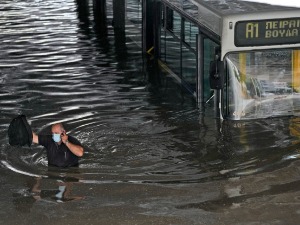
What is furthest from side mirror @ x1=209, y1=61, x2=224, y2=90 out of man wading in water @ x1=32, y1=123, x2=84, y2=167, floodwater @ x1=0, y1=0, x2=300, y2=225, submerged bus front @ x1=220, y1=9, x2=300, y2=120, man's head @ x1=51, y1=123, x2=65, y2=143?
man's head @ x1=51, y1=123, x2=65, y2=143

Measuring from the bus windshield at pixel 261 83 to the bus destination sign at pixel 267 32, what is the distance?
25 cm

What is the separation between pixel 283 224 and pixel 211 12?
5.20 m

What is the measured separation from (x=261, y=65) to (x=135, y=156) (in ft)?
8.97

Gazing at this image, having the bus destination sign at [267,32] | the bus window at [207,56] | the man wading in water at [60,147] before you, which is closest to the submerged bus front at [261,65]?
the bus destination sign at [267,32]

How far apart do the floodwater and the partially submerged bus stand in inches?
21.7

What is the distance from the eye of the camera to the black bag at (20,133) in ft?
44.7

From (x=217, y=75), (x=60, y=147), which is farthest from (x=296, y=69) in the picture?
(x=60, y=147)

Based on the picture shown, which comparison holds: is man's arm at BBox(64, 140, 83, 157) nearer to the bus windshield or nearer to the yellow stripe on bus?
the bus windshield

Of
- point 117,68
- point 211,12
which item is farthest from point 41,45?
point 211,12

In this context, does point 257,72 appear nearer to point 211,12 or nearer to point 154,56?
point 211,12

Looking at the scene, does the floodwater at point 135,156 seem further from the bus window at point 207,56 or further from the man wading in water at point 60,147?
the bus window at point 207,56

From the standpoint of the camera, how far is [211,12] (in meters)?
15.2

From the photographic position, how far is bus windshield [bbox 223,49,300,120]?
14977 millimetres

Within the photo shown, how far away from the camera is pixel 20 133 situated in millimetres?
13672
